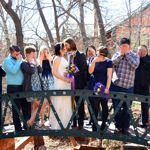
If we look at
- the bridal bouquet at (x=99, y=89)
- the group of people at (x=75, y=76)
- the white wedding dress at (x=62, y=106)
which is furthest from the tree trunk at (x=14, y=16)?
the bridal bouquet at (x=99, y=89)

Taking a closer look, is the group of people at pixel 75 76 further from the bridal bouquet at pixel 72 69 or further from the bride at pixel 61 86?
the bridal bouquet at pixel 72 69

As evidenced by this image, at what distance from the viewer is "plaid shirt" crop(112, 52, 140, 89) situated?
666 cm

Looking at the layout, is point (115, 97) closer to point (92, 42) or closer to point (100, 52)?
point (100, 52)

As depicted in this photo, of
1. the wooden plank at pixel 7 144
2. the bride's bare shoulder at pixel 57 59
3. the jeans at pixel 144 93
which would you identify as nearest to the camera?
the bride's bare shoulder at pixel 57 59

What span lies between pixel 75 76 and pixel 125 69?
0.94 m

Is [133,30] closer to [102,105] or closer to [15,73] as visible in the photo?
[102,105]

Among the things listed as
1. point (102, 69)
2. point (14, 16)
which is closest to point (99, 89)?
point (102, 69)

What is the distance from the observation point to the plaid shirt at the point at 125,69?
6656 millimetres

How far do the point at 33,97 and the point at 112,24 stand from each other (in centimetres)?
1623

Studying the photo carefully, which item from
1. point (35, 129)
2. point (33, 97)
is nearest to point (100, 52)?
point (33, 97)

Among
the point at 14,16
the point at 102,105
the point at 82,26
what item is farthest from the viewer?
the point at 82,26

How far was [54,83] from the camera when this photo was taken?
7.16m

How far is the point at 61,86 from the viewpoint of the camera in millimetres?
7102

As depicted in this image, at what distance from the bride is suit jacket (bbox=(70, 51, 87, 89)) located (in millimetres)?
167
